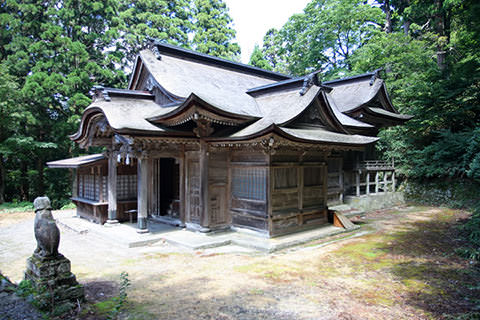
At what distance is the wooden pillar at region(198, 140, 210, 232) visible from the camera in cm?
1036

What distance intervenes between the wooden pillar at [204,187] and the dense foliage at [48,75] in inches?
489

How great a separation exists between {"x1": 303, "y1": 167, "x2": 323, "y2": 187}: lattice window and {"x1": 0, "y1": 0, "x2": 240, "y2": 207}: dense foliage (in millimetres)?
14784

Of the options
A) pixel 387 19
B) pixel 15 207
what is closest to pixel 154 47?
pixel 15 207

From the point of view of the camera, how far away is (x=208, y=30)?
30.8 meters

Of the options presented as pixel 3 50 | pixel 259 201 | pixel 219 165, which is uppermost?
pixel 3 50

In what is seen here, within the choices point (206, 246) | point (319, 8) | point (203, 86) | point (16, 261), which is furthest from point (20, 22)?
point (319, 8)

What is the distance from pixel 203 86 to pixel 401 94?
14152mm

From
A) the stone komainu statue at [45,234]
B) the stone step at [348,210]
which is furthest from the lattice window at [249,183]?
the stone komainu statue at [45,234]

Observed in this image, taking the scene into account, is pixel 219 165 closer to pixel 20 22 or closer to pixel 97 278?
pixel 97 278

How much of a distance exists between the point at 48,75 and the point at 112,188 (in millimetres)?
11853

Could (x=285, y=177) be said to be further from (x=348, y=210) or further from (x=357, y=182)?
(x=357, y=182)

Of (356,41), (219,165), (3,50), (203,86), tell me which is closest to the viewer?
(219,165)

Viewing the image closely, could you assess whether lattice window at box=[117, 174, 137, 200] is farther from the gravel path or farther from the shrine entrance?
the gravel path

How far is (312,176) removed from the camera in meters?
11.5
